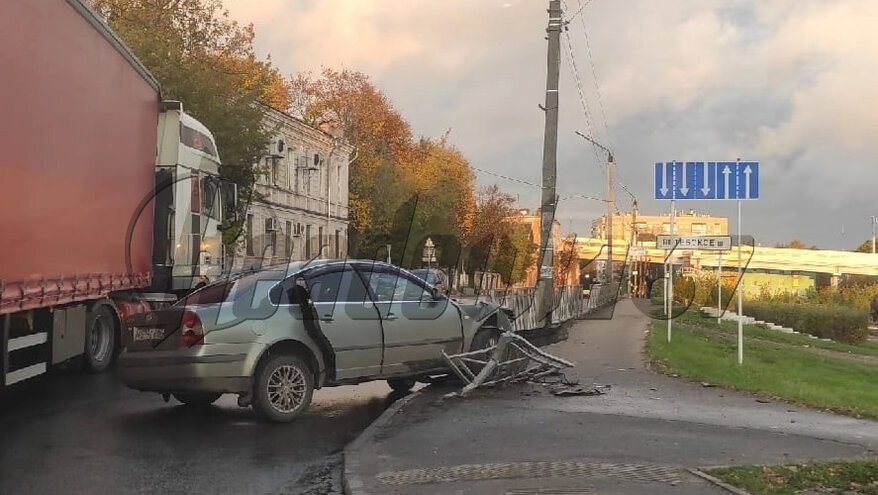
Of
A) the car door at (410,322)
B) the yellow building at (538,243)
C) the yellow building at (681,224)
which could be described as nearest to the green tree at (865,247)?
the yellow building at (681,224)

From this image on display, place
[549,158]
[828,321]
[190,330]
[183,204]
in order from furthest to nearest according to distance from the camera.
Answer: [828,321] < [549,158] < [183,204] < [190,330]

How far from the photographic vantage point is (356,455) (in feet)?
23.6

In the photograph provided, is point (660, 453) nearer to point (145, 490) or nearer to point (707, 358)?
point (145, 490)

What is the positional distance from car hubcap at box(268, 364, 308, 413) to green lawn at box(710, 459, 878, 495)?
14.1 ft

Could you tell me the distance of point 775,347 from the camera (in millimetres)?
A: 25000

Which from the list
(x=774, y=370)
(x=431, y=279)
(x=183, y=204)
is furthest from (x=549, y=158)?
(x=183, y=204)

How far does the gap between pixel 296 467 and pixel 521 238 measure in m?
59.9

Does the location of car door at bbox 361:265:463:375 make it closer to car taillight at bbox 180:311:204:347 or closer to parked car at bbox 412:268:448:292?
parked car at bbox 412:268:448:292

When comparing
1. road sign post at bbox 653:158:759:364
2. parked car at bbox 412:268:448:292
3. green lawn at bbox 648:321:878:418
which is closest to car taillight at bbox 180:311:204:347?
parked car at bbox 412:268:448:292

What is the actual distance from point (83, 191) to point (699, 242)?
12053 mm

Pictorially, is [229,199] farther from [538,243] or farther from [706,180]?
[538,243]

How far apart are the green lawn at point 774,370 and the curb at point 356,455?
556 centimetres

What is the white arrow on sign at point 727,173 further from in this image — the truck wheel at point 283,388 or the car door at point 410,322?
the truck wheel at point 283,388

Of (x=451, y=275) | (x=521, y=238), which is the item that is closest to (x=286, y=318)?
(x=451, y=275)
